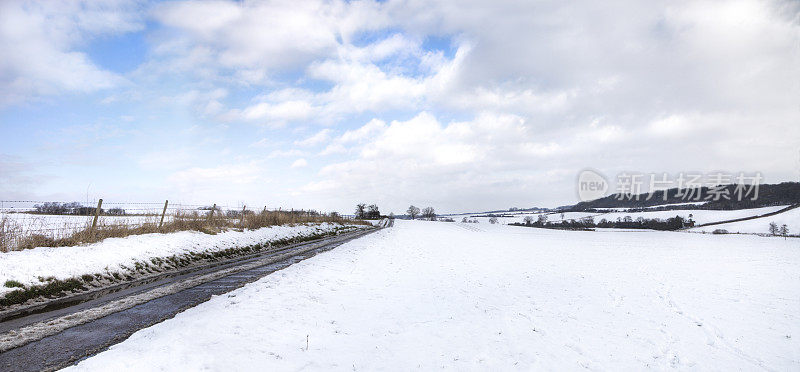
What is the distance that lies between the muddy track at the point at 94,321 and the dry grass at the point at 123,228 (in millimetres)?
4810

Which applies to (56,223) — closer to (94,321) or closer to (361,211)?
(94,321)

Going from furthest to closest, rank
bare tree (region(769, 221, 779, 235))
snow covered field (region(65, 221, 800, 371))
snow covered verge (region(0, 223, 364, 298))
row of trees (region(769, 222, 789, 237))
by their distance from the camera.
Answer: bare tree (region(769, 221, 779, 235))
row of trees (region(769, 222, 789, 237))
snow covered verge (region(0, 223, 364, 298))
snow covered field (region(65, 221, 800, 371))

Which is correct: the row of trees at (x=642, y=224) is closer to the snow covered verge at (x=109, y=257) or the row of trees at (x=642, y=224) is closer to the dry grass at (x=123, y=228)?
the dry grass at (x=123, y=228)

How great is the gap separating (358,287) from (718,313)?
37.7ft

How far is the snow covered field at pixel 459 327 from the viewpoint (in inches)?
239

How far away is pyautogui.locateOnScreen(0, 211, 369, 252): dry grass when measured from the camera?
11.9 m

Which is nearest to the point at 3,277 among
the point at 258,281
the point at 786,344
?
the point at 258,281

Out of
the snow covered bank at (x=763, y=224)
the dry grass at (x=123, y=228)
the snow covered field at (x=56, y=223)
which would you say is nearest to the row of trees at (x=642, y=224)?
the snow covered bank at (x=763, y=224)

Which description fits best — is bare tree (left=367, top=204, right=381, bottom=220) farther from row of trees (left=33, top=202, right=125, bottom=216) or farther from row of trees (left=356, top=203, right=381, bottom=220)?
row of trees (left=33, top=202, right=125, bottom=216)

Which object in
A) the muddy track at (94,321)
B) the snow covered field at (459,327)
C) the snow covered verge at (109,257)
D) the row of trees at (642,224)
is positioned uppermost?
the snow covered verge at (109,257)

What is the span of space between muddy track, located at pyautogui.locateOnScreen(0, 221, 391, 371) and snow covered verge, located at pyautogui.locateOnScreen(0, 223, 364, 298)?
2010 millimetres

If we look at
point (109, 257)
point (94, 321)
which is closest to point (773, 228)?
point (109, 257)

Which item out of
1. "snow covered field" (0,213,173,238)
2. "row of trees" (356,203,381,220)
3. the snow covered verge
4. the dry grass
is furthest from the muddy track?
"row of trees" (356,203,381,220)

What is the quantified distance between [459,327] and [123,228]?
1657 cm
